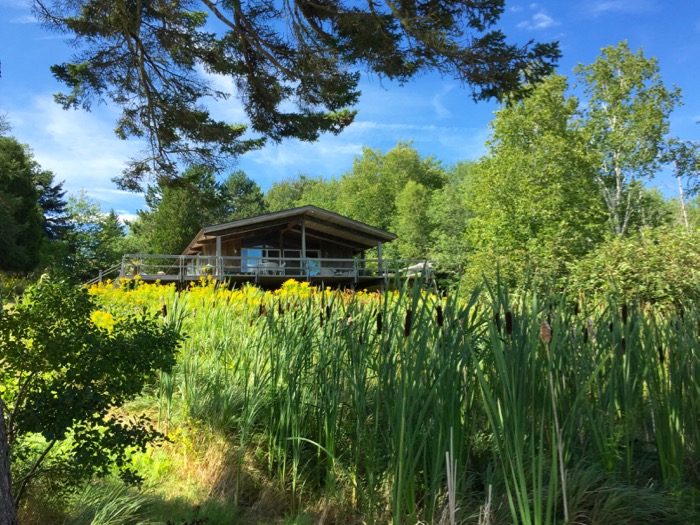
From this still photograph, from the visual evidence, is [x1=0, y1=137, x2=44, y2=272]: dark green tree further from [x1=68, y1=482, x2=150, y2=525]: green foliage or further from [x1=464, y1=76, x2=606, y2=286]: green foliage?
[x1=68, y1=482, x2=150, y2=525]: green foliage

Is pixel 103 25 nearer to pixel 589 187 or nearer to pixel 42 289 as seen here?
pixel 42 289

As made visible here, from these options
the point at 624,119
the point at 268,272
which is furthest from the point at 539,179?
the point at 268,272

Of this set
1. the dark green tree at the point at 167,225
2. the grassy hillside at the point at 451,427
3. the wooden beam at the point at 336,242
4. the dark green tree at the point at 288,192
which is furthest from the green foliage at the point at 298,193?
the grassy hillside at the point at 451,427

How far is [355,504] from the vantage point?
2.32 meters

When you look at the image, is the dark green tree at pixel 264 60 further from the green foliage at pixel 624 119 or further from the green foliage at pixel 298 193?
the green foliage at pixel 298 193

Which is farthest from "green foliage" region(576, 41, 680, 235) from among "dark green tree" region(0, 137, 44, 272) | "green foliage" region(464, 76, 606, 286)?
"dark green tree" region(0, 137, 44, 272)

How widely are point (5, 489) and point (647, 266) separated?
9.26m

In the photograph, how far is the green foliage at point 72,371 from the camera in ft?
6.49

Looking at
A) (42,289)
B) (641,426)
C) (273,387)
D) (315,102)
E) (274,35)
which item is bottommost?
(641,426)

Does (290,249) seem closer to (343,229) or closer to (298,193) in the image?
(343,229)

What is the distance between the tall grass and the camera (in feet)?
5.82

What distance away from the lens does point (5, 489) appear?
1696 mm

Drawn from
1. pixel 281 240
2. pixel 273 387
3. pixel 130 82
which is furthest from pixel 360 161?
pixel 273 387

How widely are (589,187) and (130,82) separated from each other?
74.1 feet
